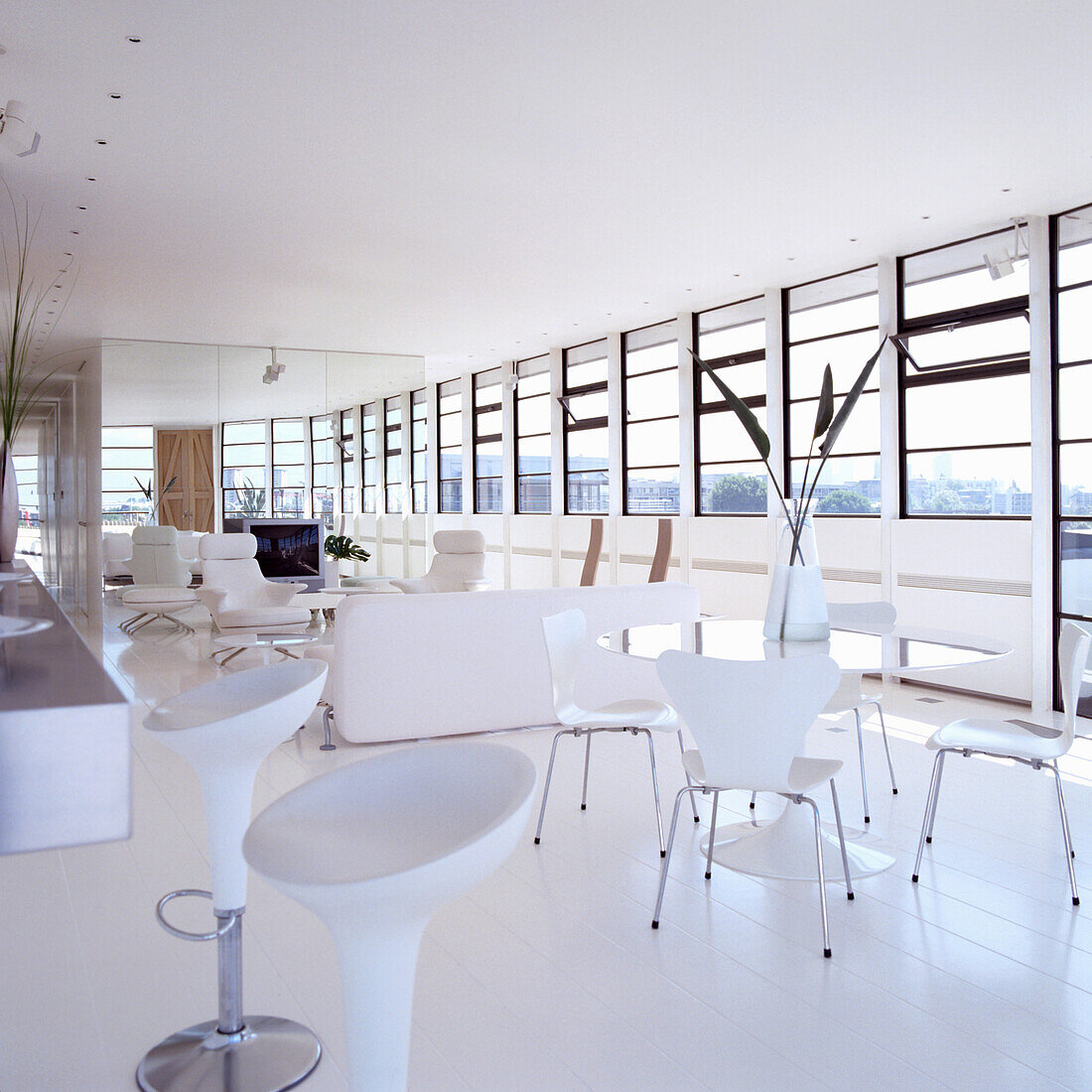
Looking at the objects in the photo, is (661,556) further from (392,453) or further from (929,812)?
(929,812)

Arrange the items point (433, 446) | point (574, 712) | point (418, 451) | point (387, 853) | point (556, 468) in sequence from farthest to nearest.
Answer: point (433, 446)
point (418, 451)
point (556, 468)
point (574, 712)
point (387, 853)

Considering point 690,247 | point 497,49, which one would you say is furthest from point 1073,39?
point 690,247

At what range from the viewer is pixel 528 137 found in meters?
4.59

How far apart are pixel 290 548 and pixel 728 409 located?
14.4ft

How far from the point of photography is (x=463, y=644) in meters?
4.74

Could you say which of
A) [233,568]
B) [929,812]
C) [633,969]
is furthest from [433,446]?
[633,969]

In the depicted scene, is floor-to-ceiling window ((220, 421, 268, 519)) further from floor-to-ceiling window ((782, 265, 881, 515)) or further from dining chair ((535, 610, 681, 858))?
dining chair ((535, 610, 681, 858))

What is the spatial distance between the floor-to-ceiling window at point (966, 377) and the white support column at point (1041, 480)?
119 mm

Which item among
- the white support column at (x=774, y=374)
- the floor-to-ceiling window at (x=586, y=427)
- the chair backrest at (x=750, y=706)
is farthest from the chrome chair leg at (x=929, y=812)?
the floor-to-ceiling window at (x=586, y=427)

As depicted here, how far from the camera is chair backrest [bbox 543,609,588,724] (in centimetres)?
338

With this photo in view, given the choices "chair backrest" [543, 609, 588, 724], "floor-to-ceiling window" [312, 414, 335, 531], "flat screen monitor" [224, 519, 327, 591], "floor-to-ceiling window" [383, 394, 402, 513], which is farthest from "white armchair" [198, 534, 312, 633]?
"chair backrest" [543, 609, 588, 724]

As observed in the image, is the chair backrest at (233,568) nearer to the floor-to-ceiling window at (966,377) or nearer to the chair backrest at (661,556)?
the chair backrest at (661,556)

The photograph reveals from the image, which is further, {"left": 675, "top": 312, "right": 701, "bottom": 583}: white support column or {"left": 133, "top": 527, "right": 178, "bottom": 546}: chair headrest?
{"left": 133, "top": 527, "right": 178, "bottom": 546}: chair headrest

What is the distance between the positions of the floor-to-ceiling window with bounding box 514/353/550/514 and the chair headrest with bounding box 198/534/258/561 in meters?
3.84
